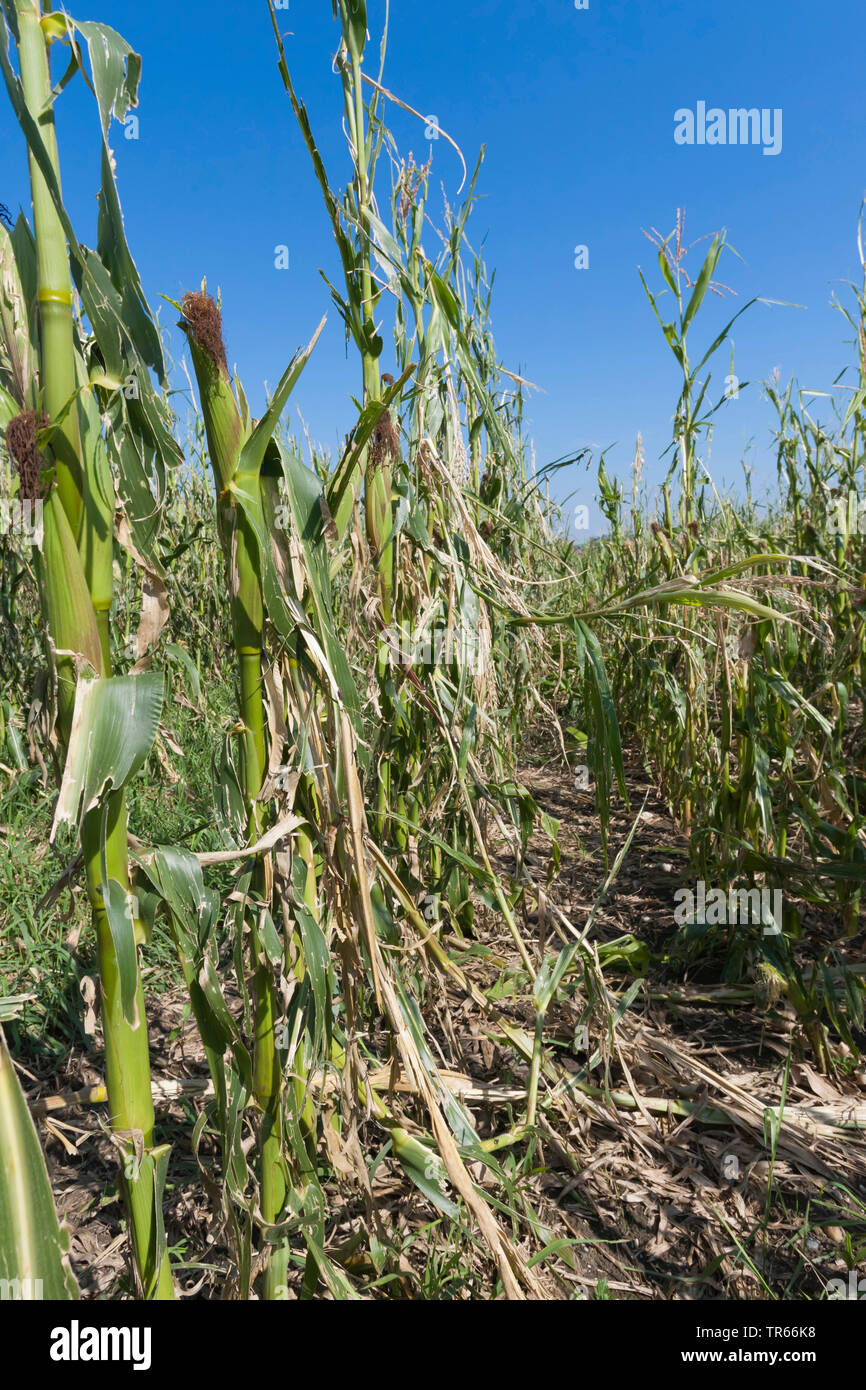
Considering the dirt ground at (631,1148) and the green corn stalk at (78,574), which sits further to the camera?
the dirt ground at (631,1148)

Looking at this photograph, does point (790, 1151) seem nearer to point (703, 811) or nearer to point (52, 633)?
point (703, 811)

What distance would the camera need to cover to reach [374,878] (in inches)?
40.8

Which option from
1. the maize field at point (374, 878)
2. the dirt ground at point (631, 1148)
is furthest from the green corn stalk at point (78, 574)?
the dirt ground at point (631, 1148)

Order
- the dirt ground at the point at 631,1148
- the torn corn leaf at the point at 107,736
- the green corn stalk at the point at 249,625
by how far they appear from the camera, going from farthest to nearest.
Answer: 1. the dirt ground at the point at 631,1148
2. the green corn stalk at the point at 249,625
3. the torn corn leaf at the point at 107,736

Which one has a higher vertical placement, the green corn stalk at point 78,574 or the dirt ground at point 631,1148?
the green corn stalk at point 78,574

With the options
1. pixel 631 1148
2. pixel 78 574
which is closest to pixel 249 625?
pixel 78 574

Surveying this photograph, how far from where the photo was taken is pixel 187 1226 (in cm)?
127

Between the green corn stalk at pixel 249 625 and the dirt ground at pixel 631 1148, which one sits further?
the dirt ground at pixel 631 1148

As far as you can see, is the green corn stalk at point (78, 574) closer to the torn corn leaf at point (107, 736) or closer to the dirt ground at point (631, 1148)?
the torn corn leaf at point (107, 736)

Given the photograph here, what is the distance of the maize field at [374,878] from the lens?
705mm

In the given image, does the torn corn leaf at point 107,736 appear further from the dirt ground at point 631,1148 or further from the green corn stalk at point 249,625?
the dirt ground at point 631,1148

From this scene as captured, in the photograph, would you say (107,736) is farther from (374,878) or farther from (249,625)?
(374,878)

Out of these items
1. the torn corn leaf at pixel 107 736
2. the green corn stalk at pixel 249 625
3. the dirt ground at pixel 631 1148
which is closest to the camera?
the torn corn leaf at pixel 107 736

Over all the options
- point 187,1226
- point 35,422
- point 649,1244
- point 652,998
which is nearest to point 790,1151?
point 649,1244
